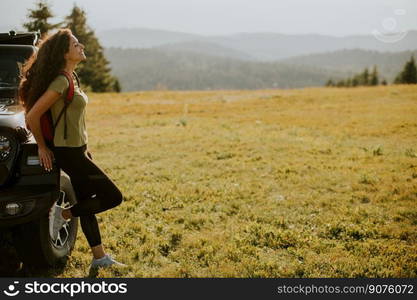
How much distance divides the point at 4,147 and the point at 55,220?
1125mm

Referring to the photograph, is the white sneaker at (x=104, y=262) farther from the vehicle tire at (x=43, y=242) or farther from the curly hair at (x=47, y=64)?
the curly hair at (x=47, y=64)

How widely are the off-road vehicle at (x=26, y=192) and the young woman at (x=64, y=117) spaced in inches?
7.8

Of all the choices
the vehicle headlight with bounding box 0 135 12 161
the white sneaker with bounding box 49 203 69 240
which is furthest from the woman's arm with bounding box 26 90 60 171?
the white sneaker with bounding box 49 203 69 240

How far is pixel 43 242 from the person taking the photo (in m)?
4.53

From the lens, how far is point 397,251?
5371 millimetres

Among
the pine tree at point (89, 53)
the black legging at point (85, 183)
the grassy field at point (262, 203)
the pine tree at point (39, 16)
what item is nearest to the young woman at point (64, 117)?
the black legging at point (85, 183)

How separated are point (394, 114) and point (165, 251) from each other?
1678 cm

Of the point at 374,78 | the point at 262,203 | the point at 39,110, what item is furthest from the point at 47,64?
the point at 374,78

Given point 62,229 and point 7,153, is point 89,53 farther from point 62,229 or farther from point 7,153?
point 7,153

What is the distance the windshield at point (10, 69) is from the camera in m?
5.63

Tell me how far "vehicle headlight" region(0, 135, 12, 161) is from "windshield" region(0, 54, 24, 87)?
1668 mm

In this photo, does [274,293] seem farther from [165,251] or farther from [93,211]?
[93,211]

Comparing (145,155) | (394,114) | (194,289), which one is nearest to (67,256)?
(194,289)

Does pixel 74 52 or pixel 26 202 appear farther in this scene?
pixel 74 52
